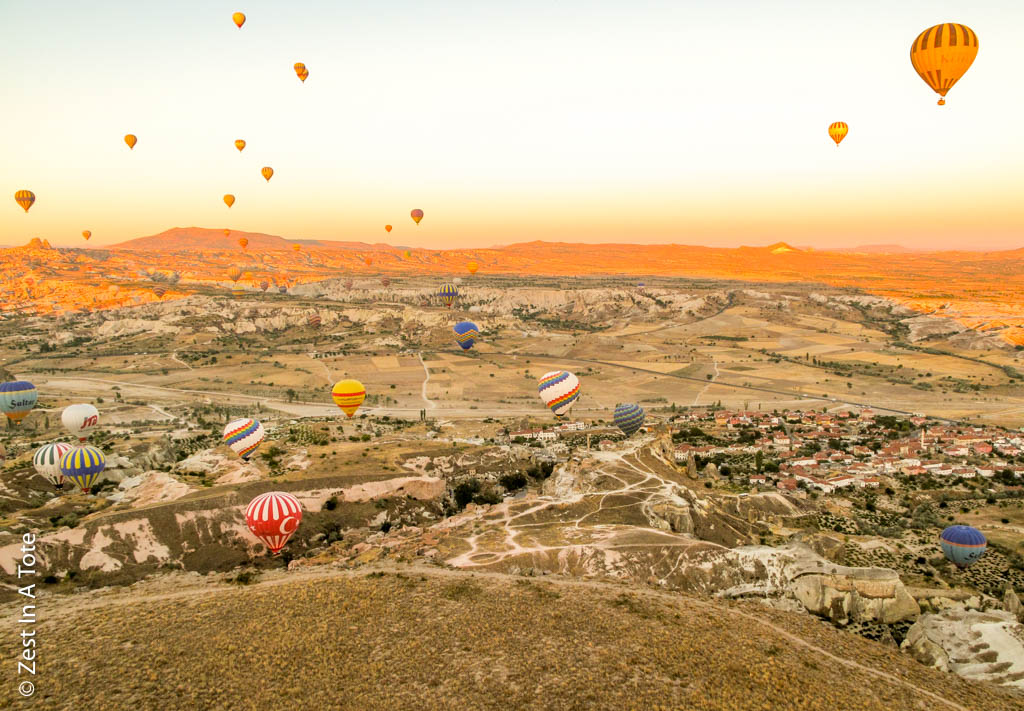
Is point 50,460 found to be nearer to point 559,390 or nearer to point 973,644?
point 559,390

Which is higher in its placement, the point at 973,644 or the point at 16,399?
the point at 16,399

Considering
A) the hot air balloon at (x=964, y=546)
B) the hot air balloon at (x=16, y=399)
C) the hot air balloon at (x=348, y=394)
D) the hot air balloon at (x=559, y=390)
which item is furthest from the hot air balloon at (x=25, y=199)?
the hot air balloon at (x=964, y=546)

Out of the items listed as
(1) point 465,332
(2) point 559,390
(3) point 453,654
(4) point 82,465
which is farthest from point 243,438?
(1) point 465,332

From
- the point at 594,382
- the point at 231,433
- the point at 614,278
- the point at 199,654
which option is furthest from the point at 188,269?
the point at 199,654

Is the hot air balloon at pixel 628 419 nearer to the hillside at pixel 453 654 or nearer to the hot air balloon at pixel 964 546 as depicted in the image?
the hot air balloon at pixel 964 546

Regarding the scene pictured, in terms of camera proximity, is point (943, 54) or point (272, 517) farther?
point (943, 54)

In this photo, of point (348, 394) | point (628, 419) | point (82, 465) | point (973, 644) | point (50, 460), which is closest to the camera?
point (973, 644)

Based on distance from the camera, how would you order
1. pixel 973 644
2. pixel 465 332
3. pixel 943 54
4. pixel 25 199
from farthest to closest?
pixel 465 332, pixel 25 199, pixel 943 54, pixel 973 644

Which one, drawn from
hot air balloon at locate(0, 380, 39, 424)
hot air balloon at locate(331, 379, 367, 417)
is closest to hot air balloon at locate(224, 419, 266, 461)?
hot air balloon at locate(331, 379, 367, 417)
